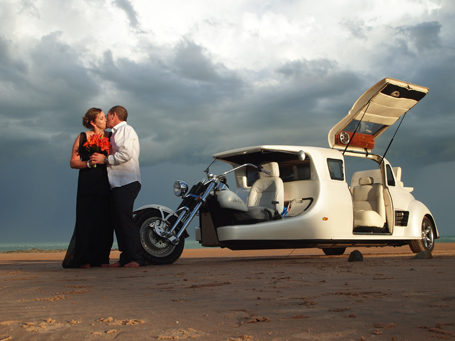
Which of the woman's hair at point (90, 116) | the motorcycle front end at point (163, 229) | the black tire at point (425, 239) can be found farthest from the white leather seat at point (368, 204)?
the woman's hair at point (90, 116)

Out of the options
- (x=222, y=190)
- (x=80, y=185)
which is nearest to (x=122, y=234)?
(x=80, y=185)

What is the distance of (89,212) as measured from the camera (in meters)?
8.55

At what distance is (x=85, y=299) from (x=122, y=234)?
3.75 metres

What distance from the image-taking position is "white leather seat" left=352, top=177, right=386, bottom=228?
441 inches

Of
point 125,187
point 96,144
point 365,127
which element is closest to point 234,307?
point 125,187

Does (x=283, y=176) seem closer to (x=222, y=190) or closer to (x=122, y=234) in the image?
(x=222, y=190)

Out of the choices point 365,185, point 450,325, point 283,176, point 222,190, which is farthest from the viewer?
point 365,185

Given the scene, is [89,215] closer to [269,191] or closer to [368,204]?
[269,191]

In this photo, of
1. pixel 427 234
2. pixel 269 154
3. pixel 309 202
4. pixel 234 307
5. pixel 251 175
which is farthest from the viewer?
pixel 427 234

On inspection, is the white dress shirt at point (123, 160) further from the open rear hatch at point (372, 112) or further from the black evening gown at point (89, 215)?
the open rear hatch at point (372, 112)

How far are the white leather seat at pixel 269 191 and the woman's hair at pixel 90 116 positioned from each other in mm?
3366

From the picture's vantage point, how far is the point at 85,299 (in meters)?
4.67

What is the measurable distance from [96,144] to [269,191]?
3509 mm

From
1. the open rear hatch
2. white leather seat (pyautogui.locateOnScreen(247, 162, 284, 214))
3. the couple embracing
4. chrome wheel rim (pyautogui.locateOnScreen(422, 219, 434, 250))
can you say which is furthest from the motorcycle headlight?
chrome wheel rim (pyautogui.locateOnScreen(422, 219, 434, 250))
